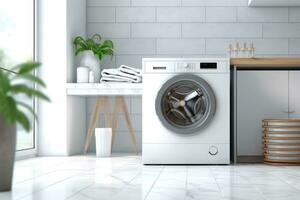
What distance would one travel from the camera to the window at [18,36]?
15.9 ft

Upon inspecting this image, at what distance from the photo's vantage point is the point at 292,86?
5.05 m

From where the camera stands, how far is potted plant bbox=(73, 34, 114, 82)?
5836mm

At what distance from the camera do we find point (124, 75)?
5.57 meters

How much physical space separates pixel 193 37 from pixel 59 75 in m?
1.56

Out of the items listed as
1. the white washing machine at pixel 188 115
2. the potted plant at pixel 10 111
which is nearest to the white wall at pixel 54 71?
the white washing machine at pixel 188 115

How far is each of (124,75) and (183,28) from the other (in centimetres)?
103

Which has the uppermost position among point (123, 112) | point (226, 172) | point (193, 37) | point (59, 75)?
point (193, 37)

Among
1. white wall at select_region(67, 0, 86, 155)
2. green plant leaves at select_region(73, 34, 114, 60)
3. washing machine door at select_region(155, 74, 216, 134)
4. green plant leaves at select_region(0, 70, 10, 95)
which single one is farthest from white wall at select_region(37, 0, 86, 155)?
green plant leaves at select_region(0, 70, 10, 95)

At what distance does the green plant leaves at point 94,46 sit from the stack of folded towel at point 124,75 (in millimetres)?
367

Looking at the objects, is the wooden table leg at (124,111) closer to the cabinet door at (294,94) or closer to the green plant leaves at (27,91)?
the cabinet door at (294,94)

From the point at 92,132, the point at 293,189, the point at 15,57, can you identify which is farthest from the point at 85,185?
the point at 92,132

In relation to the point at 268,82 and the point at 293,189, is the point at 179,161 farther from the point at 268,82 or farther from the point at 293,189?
the point at 293,189

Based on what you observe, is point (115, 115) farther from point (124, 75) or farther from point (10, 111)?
point (10, 111)

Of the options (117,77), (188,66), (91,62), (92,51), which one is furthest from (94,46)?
(188,66)
